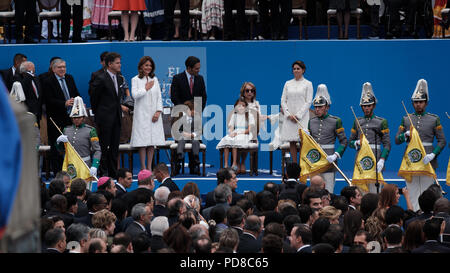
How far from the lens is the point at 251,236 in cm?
552

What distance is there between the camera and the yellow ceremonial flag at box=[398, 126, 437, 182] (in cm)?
968

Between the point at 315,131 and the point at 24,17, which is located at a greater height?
the point at 24,17

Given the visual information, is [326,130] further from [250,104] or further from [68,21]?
[68,21]

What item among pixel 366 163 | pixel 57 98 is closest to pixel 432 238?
pixel 366 163

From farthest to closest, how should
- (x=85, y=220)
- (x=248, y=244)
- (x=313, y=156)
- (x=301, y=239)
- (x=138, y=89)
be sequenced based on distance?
(x=138, y=89) → (x=313, y=156) → (x=85, y=220) → (x=248, y=244) → (x=301, y=239)

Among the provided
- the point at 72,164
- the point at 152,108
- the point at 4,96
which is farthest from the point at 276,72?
the point at 4,96

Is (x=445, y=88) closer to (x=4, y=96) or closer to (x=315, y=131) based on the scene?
(x=315, y=131)

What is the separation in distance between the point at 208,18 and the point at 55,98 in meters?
3.20

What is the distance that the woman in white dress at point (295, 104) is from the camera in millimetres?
10773

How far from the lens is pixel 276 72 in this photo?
12.4 m

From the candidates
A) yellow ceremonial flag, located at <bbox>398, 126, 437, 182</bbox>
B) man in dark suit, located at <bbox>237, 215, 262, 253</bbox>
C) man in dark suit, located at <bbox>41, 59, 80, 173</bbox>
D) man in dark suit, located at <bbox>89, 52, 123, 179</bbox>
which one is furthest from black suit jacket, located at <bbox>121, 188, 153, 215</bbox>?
yellow ceremonial flag, located at <bbox>398, 126, 437, 182</bbox>

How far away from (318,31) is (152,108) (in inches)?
161

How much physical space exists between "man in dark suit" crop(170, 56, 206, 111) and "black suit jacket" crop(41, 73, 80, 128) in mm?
1367

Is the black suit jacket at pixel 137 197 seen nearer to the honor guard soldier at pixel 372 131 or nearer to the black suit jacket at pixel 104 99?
the black suit jacket at pixel 104 99
